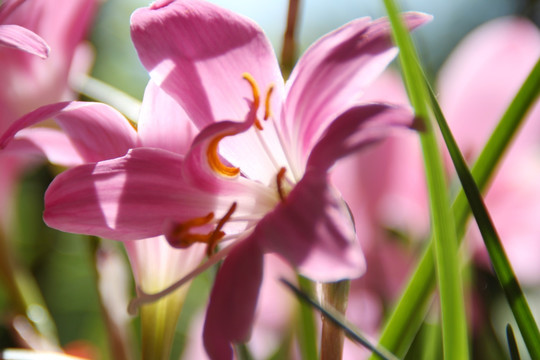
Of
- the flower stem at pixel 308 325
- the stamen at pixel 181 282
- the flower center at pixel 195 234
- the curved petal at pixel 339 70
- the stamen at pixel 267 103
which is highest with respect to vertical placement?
the curved petal at pixel 339 70

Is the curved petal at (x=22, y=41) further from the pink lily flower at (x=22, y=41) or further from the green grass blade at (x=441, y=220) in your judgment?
the green grass blade at (x=441, y=220)

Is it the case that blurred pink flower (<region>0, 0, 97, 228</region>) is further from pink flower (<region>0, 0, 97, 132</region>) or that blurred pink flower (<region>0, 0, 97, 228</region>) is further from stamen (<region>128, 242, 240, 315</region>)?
stamen (<region>128, 242, 240, 315</region>)

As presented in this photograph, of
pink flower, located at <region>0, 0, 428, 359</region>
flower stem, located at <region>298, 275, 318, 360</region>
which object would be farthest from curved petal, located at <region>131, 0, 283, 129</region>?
flower stem, located at <region>298, 275, 318, 360</region>

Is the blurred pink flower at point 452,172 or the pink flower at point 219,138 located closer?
the pink flower at point 219,138

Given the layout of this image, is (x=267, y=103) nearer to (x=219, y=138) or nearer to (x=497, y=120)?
(x=219, y=138)

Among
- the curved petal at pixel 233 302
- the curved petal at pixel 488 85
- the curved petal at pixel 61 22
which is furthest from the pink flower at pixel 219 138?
the curved petal at pixel 488 85

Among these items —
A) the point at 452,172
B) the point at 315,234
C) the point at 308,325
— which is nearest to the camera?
the point at 315,234

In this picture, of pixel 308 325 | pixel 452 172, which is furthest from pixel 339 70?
pixel 452 172
